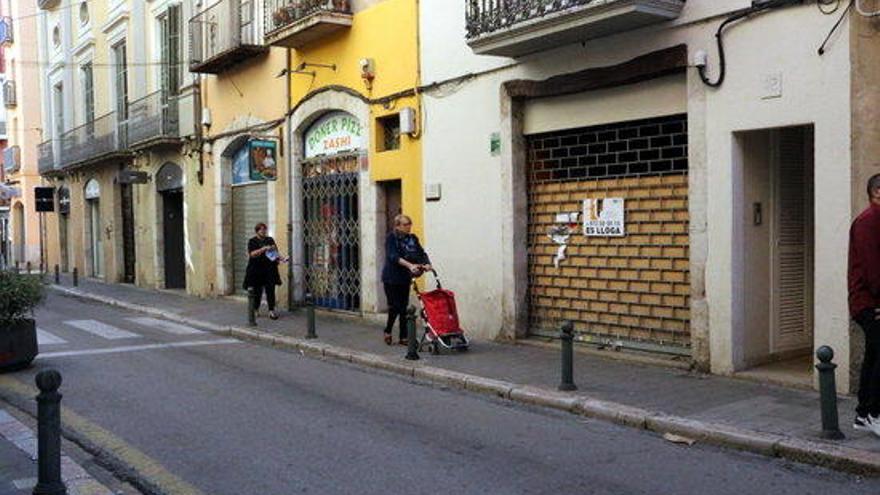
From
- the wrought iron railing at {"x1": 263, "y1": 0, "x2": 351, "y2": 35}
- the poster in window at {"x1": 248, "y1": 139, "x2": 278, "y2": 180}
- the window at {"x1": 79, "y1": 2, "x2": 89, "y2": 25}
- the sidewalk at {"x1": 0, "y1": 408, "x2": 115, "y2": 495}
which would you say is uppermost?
the window at {"x1": 79, "y1": 2, "x2": 89, "y2": 25}

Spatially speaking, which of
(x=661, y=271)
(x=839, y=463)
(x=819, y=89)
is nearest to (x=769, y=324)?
(x=661, y=271)

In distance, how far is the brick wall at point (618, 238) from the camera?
9.50 metres

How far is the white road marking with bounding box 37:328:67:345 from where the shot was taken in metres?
12.5

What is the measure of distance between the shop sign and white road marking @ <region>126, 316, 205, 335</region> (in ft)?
12.6

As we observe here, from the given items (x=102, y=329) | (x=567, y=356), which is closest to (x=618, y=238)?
(x=567, y=356)

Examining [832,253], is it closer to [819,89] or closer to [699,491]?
[819,89]

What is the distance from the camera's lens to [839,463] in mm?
5793

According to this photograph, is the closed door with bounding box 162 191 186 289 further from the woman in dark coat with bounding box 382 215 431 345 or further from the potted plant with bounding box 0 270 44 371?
the woman in dark coat with bounding box 382 215 431 345

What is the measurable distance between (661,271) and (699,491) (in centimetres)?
454

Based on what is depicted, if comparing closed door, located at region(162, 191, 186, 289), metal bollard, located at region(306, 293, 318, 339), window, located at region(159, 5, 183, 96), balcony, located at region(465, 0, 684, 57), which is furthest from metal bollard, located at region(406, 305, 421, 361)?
closed door, located at region(162, 191, 186, 289)

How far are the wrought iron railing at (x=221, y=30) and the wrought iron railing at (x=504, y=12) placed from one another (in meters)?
7.30

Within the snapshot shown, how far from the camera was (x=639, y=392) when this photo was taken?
26.4 feet

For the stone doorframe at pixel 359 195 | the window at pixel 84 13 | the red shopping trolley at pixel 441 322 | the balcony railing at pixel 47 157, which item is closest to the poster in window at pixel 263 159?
the stone doorframe at pixel 359 195

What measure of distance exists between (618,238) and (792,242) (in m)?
1.87
